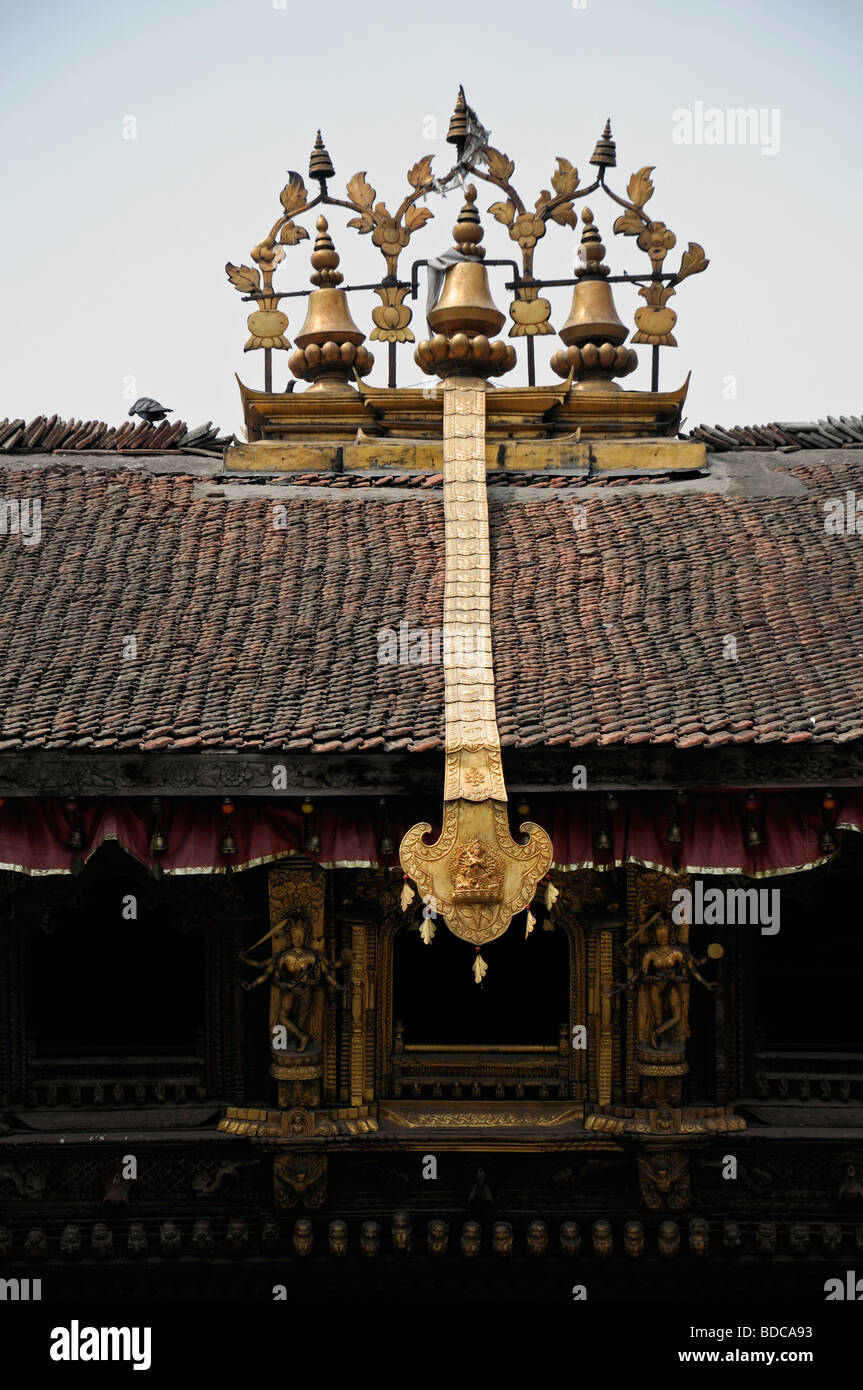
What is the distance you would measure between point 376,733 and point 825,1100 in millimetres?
5205

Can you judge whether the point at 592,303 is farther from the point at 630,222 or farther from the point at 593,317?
the point at 630,222

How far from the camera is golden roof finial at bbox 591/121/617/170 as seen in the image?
1778 centimetres

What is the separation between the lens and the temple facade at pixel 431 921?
11.6 m

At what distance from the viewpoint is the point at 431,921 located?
11250 millimetres

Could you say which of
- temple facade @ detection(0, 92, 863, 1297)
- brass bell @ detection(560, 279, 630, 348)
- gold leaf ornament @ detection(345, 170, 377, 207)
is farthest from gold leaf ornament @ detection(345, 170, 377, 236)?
temple facade @ detection(0, 92, 863, 1297)

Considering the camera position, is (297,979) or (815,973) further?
(815,973)

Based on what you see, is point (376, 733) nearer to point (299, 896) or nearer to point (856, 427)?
point (299, 896)

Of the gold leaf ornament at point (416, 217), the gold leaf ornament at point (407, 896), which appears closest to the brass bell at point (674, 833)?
the gold leaf ornament at point (407, 896)

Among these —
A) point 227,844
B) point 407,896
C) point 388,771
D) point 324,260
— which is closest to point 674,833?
point 407,896

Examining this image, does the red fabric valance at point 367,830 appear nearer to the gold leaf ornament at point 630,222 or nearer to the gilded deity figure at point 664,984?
the gilded deity figure at point 664,984

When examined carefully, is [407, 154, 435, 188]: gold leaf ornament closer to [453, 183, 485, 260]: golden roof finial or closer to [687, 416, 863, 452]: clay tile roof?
[453, 183, 485, 260]: golden roof finial

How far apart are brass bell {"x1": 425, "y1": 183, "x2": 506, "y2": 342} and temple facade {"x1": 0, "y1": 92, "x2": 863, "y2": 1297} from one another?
3933mm

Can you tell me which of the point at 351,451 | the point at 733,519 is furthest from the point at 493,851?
the point at 351,451

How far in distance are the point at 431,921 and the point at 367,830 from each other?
121 centimetres
